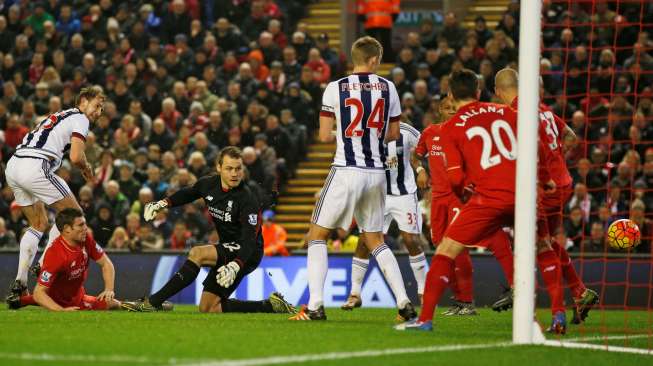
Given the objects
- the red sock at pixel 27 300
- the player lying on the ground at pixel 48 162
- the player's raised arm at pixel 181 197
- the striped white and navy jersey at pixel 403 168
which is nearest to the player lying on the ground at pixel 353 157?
the player's raised arm at pixel 181 197

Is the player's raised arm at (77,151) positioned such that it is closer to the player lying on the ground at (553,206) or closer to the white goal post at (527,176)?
the player lying on the ground at (553,206)

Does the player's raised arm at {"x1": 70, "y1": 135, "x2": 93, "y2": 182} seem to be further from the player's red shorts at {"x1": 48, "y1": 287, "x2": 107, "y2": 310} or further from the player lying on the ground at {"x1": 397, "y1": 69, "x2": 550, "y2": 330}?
the player lying on the ground at {"x1": 397, "y1": 69, "x2": 550, "y2": 330}

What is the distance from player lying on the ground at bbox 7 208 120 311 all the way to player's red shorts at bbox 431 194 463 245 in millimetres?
3145

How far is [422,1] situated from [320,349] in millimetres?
19041

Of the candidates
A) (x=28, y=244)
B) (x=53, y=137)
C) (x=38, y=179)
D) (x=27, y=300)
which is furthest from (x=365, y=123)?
(x=28, y=244)

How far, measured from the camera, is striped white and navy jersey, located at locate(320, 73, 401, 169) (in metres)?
10.1

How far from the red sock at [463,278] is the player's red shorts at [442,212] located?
12.6 inches

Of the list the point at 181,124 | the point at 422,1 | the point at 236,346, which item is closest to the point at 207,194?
the point at 236,346

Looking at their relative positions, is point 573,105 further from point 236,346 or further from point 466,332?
point 236,346

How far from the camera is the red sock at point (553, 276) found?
927 cm

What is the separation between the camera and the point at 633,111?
17375mm

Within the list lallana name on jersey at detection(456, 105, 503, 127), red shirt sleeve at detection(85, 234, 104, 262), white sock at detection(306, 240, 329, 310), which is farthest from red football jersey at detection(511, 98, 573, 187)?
red shirt sleeve at detection(85, 234, 104, 262)

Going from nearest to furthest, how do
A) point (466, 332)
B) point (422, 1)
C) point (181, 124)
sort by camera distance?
point (466, 332) → point (181, 124) → point (422, 1)

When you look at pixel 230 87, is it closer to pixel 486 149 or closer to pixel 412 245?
pixel 412 245
